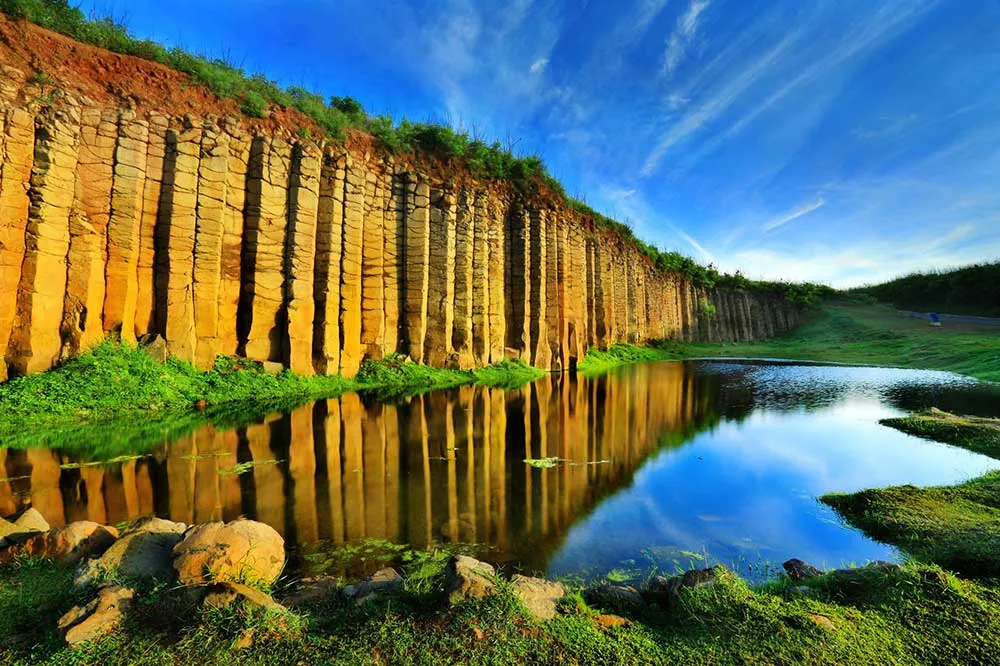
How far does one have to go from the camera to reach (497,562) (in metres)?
4.98

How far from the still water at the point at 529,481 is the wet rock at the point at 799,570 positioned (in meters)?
0.27

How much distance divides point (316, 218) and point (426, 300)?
6.05 meters

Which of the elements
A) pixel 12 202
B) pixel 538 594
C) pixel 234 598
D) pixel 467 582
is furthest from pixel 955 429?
pixel 12 202

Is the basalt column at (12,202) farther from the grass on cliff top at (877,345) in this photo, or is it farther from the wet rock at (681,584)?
the grass on cliff top at (877,345)

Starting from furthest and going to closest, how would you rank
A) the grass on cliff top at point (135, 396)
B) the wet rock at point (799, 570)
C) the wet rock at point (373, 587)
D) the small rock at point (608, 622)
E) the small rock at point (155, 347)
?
the small rock at point (155, 347) < the grass on cliff top at point (135, 396) < the wet rock at point (799, 570) < the wet rock at point (373, 587) < the small rock at point (608, 622)

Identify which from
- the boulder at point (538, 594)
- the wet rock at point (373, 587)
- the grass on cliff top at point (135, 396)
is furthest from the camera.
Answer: the grass on cliff top at point (135, 396)

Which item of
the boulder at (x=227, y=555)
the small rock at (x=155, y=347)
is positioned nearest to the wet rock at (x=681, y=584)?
the boulder at (x=227, y=555)

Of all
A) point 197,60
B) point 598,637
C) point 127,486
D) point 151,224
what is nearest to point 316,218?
point 151,224

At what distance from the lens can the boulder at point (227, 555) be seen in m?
3.56

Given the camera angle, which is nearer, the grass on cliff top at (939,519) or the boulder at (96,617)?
the boulder at (96,617)

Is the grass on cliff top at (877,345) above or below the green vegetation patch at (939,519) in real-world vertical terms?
above

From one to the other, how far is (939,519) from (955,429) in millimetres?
6701

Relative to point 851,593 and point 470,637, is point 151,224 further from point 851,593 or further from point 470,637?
point 851,593

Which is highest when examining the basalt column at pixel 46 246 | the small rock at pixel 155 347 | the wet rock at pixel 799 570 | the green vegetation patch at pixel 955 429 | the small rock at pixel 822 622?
the basalt column at pixel 46 246
